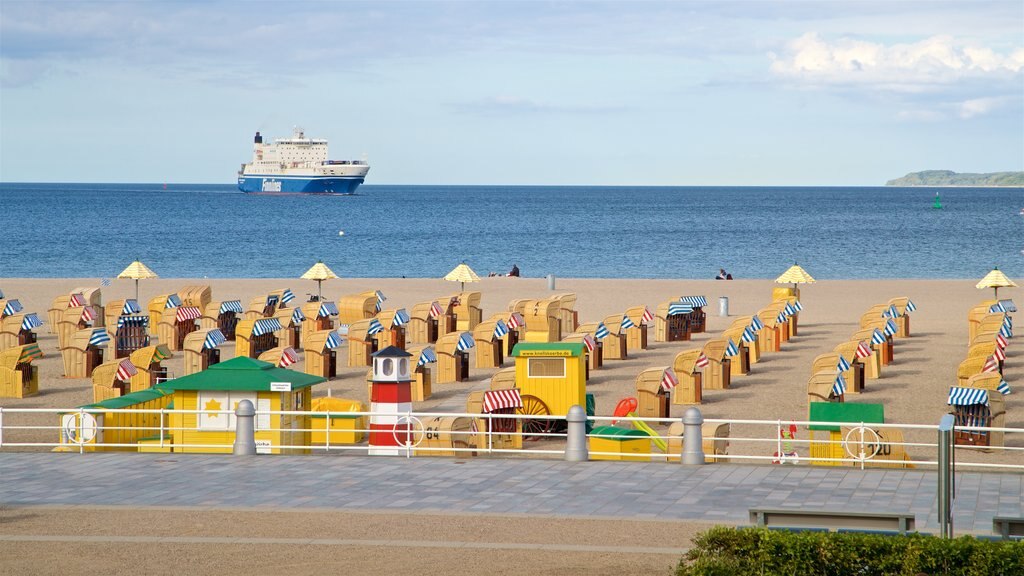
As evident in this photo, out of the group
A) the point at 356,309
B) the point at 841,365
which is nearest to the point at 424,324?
the point at 356,309

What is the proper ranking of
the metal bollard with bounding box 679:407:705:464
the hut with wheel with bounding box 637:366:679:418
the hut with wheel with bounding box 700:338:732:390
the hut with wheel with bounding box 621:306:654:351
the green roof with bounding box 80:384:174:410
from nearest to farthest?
the metal bollard with bounding box 679:407:705:464 → the green roof with bounding box 80:384:174:410 → the hut with wheel with bounding box 637:366:679:418 → the hut with wheel with bounding box 700:338:732:390 → the hut with wheel with bounding box 621:306:654:351

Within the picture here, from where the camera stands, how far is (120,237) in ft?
318

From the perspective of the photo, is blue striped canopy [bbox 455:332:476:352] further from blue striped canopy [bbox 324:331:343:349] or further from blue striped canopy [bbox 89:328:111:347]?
blue striped canopy [bbox 89:328:111:347]

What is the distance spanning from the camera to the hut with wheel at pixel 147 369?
21375 millimetres

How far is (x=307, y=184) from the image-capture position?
583ft

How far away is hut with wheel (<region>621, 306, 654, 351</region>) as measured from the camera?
88.7 ft

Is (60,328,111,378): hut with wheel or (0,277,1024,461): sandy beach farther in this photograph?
(60,328,111,378): hut with wheel

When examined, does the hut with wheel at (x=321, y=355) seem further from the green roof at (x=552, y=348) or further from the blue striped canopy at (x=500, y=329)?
the green roof at (x=552, y=348)

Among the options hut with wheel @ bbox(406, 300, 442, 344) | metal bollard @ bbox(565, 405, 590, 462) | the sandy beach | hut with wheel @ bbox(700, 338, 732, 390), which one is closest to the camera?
metal bollard @ bbox(565, 405, 590, 462)

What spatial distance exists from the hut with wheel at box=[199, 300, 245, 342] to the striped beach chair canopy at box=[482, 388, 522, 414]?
12803 mm

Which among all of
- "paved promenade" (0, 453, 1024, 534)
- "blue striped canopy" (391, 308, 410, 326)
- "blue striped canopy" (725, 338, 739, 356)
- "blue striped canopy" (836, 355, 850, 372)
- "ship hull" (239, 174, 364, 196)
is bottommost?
"paved promenade" (0, 453, 1024, 534)

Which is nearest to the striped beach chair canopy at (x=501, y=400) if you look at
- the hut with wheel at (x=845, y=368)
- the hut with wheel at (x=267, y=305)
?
the hut with wheel at (x=845, y=368)

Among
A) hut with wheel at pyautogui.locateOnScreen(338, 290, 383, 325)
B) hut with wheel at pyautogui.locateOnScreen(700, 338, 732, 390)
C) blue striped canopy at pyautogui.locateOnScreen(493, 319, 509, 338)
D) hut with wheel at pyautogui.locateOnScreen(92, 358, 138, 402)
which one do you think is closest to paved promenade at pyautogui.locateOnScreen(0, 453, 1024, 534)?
hut with wheel at pyautogui.locateOnScreen(92, 358, 138, 402)

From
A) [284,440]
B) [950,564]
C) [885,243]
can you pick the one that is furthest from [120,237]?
[950,564]
